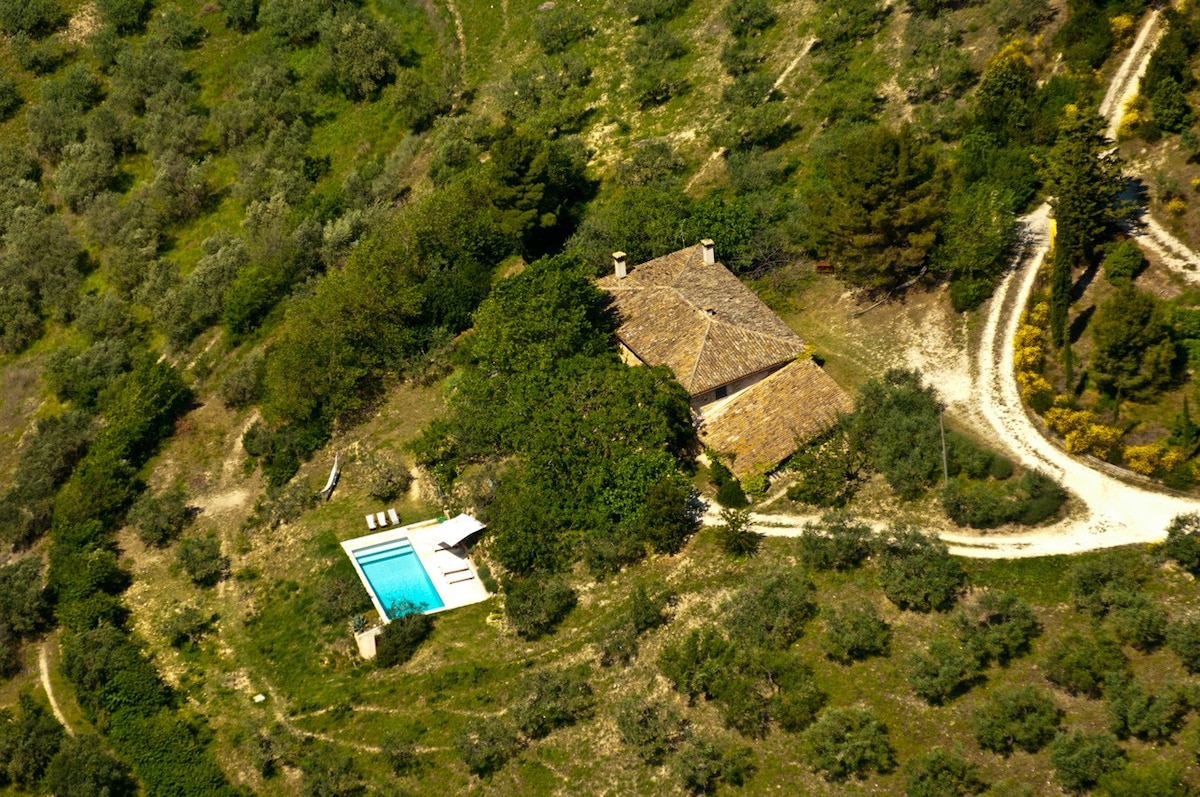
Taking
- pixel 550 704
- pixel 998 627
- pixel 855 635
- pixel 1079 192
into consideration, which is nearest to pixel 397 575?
pixel 550 704

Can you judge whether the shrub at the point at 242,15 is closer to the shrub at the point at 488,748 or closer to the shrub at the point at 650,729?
the shrub at the point at 488,748

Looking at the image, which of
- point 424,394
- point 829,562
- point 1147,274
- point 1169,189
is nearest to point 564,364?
point 424,394

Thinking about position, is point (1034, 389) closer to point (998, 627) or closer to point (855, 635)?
point (998, 627)

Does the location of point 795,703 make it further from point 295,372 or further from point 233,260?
Result: point 233,260

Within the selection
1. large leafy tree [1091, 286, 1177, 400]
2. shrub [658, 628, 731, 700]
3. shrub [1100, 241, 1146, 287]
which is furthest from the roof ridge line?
shrub [1100, 241, 1146, 287]

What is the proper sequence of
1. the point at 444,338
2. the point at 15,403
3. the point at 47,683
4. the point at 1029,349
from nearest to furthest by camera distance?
the point at 1029,349 < the point at 47,683 < the point at 444,338 < the point at 15,403

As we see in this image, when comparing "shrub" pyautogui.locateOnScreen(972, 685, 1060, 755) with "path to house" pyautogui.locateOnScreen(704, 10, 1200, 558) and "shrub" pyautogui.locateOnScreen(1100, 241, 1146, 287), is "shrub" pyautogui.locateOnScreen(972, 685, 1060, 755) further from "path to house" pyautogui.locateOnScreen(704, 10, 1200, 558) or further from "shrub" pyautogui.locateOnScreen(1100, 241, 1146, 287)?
"shrub" pyautogui.locateOnScreen(1100, 241, 1146, 287)
